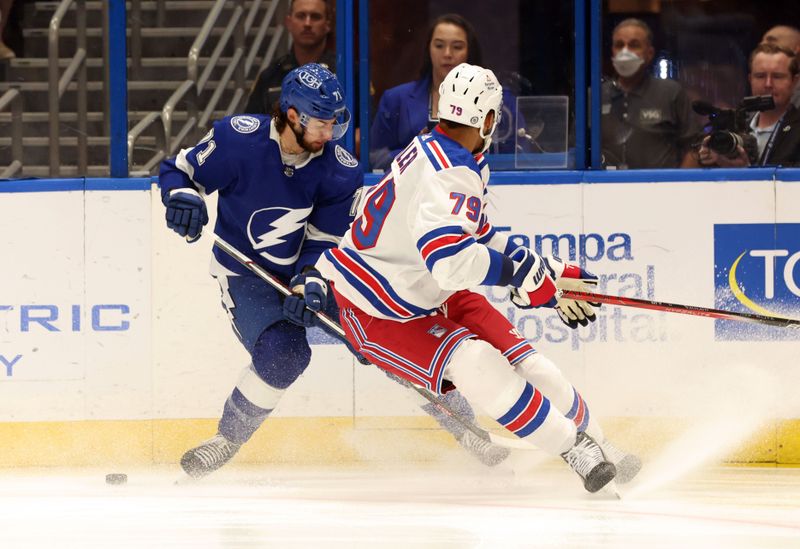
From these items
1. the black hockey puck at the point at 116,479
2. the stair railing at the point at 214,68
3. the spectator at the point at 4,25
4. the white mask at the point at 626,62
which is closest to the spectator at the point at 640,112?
the white mask at the point at 626,62

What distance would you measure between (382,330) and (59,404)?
1415 millimetres

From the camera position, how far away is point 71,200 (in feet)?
15.6

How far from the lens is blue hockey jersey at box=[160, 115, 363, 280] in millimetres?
4223

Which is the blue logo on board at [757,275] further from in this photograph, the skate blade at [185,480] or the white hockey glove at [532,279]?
the skate blade at [185,480]

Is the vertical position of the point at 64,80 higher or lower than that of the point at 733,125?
higher

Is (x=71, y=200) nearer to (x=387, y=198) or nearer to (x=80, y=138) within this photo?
(x=80, y=138)

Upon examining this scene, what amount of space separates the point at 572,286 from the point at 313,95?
0.92 meters

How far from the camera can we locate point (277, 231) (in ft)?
14.1

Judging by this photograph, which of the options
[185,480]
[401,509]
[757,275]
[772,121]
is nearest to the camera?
[401,509]

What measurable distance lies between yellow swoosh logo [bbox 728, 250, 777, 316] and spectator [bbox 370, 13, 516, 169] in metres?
0.83

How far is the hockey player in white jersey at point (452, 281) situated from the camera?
143 inches

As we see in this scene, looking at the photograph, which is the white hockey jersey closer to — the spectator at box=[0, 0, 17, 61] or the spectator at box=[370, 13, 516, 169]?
the spectator at box=[370, 13, 516, 169]

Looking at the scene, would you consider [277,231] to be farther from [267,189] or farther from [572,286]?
[572,286]

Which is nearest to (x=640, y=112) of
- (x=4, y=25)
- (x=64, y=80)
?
(x=64, y=80)
